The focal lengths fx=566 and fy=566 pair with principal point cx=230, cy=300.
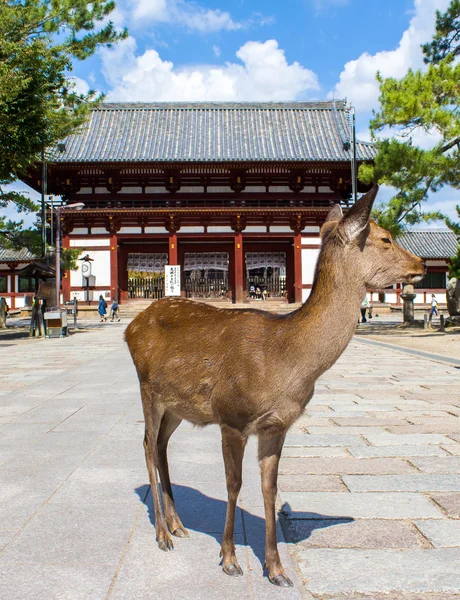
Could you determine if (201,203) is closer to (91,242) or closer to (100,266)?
(91,242)

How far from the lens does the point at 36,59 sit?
15.9 m

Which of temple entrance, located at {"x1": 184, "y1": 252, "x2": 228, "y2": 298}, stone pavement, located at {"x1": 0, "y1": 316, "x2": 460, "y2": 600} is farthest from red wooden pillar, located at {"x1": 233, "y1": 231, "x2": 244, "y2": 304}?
stone pavement, located at {"x1": 0, "y1": 316, "x2": 460, "y2": 600}

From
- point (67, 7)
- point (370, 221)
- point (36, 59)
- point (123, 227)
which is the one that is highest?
point (67, 7)

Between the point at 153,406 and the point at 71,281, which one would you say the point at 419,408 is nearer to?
the point at 153,406

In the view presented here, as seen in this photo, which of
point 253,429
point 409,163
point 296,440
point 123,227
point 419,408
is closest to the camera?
point 253,429

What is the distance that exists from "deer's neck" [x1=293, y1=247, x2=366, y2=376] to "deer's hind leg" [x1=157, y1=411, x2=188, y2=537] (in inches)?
42.2

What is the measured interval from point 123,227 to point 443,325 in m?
17.7

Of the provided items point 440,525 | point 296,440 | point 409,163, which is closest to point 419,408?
point 296,440

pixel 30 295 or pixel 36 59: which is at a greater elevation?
pixel 36 59

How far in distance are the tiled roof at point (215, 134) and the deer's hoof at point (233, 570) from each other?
28.1 metres

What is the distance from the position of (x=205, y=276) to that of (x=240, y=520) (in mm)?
29451

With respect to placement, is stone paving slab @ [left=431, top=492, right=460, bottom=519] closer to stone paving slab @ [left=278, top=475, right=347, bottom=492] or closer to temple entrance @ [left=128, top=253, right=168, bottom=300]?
stone paving slab @ [left=278, top=475, right=347, bottom=492]

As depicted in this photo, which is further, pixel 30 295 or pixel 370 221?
pixel 30 295

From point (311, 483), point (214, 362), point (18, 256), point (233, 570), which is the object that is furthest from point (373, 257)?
point (18, 256)
